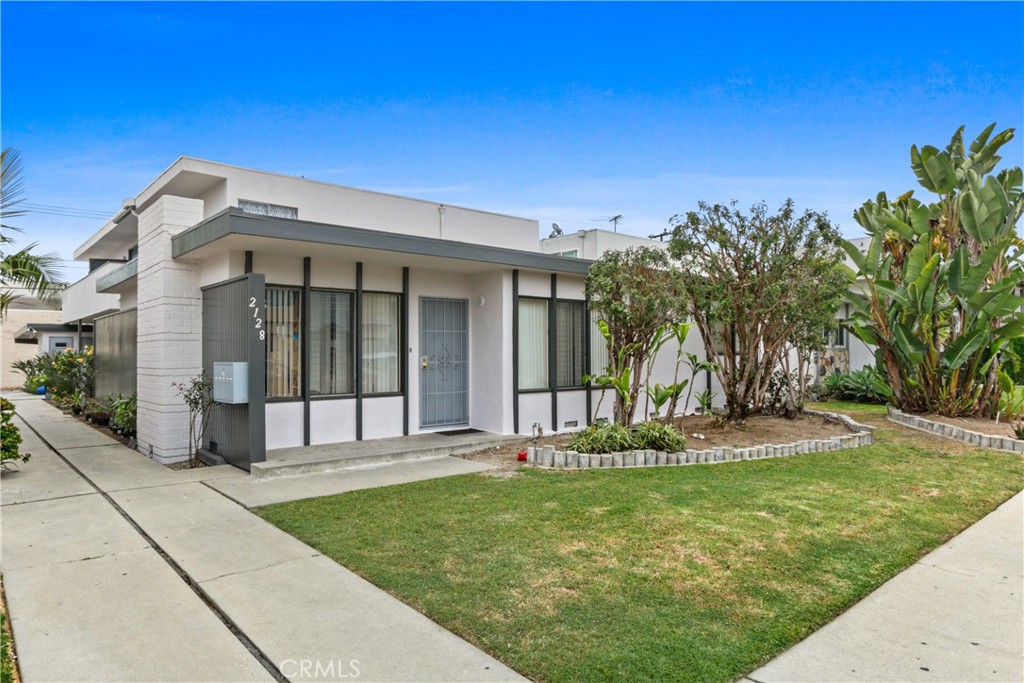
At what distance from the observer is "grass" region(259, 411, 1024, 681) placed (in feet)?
10.7

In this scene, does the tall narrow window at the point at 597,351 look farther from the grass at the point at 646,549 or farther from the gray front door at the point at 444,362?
the grass at the point at 646,549

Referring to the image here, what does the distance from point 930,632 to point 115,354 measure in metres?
14.7

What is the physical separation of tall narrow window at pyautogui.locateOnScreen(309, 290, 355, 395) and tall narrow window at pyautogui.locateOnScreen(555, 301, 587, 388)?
11.6ft

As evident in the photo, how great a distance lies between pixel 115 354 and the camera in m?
13.4

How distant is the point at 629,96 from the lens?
13.3 metres

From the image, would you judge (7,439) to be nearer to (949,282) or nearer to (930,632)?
(930,632)

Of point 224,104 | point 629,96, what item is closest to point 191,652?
point 629,96

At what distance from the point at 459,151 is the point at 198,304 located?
9.30m

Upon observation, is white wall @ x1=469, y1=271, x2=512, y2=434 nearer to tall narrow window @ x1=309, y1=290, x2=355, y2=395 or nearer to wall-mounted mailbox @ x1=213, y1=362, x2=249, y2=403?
tall narrow window @ x1=309, y1=290, x2=355, y2=395

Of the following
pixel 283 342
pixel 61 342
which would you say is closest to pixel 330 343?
pixel 283 342

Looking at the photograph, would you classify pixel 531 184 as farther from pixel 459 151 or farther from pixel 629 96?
pixel 629 96

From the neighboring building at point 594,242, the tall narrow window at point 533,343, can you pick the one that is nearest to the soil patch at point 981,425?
the tall narrow window at point 533,343

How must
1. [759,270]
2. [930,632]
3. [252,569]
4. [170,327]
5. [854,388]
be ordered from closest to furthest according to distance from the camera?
[930,632] → [252,569] → [170,327] → [759,270] → [854,388]

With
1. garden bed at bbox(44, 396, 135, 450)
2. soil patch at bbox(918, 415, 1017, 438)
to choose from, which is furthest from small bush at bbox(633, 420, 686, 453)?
garden bed at bbox(44, 396, 135, 450)
